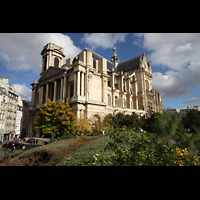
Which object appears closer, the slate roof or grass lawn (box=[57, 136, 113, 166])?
grass lawn (box=[57, 136, 113, 166])

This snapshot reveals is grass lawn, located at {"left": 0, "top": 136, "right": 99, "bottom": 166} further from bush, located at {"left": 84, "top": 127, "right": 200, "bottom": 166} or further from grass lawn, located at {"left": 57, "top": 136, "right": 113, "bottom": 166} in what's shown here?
bush, located at {"left": 84, "top": 127, "right": 200, "bottom": 166}

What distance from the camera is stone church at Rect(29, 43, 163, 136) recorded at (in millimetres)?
28000

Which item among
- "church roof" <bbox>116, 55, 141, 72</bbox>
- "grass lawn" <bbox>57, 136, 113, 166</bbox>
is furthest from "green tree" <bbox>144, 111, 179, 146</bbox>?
"church roof" <bbox>116, 55, 141, 72</bbox>

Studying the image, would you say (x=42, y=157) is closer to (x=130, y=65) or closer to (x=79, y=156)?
(x=79, y=156)

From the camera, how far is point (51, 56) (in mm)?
44375

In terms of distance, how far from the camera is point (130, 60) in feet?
189

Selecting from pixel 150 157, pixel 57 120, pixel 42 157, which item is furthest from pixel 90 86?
pixel 150 157

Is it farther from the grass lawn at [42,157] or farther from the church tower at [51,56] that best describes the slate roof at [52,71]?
the grass lawn at [42,157]

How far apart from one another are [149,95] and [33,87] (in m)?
40.2

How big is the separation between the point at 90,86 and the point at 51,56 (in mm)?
23226
